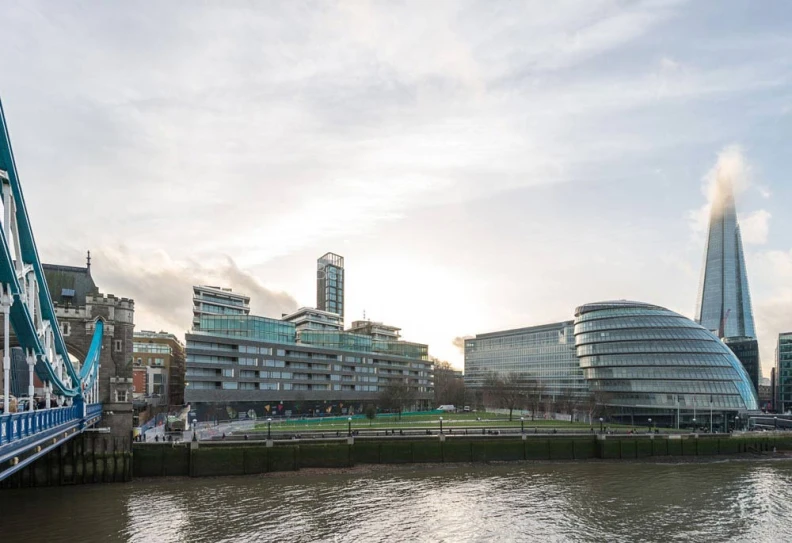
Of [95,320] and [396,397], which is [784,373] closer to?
[396,397]

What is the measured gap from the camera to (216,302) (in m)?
145

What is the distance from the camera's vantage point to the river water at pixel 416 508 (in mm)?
33594

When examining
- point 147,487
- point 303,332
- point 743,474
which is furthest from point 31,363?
point 303,332

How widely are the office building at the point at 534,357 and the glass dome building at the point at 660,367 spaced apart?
1938 cm

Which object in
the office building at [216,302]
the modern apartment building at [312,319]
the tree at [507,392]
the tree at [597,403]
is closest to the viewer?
A: the tree at [597,403]

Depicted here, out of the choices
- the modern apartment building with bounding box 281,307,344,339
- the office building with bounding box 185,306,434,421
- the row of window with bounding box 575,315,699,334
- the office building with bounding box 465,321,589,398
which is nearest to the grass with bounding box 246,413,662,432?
the office building with bounding box 185,306,434,421

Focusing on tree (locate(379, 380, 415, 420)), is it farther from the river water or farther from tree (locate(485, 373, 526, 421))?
the river water

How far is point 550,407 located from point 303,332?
54.6 metres

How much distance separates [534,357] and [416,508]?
133 metres

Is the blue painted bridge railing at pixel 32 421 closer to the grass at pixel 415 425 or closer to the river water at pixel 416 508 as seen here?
the river water at pixel 416 508

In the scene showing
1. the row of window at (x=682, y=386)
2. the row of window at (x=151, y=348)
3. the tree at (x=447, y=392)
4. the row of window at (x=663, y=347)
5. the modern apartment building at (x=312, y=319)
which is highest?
the modern apartment building at (x=312, y=319)

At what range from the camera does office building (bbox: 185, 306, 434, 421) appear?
96062mm

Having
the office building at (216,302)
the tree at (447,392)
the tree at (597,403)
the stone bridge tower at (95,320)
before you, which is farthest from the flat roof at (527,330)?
the stone bridge tower at (95,320)

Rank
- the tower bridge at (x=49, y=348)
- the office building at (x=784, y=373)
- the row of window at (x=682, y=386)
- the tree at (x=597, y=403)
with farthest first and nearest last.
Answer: the office building at (x=784, y=373) → the tree at (x=597, y=403) → the row of window at (x=682, y=386) → the tower bridge at (x=49, y=348)
